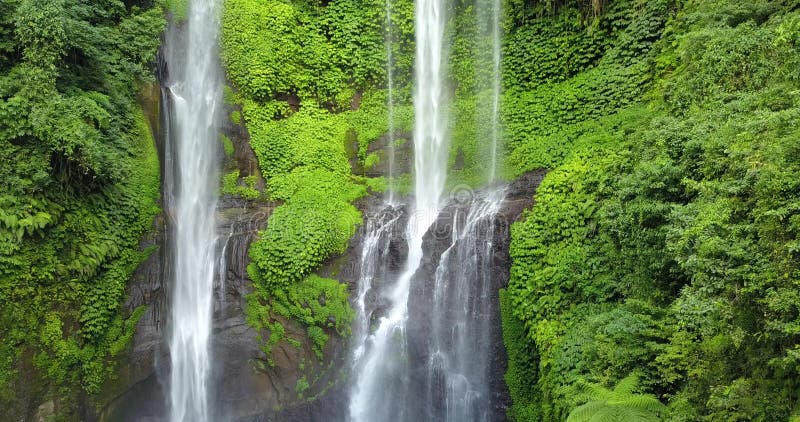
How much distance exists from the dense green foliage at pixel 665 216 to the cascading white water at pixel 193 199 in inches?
277

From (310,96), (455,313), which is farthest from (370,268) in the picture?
(310,96)

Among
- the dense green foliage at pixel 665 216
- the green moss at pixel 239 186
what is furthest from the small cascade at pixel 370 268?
the green moss at pixel 239 186

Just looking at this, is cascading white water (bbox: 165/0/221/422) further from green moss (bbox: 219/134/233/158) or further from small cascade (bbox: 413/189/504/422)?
small cascade (bbox: 413/189/504/422)

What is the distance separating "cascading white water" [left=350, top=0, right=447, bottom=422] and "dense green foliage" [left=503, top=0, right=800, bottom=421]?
214cm

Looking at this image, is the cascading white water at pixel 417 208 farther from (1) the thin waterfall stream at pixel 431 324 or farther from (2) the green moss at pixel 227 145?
(2) the green moss at pixel 227 145

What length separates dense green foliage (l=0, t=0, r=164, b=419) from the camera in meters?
10.2

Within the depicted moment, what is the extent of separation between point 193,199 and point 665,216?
1096 centimetres

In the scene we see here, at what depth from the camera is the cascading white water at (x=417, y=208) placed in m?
11.1

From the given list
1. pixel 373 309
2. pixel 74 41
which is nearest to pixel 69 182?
pixel 74 41

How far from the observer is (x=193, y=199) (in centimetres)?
1384

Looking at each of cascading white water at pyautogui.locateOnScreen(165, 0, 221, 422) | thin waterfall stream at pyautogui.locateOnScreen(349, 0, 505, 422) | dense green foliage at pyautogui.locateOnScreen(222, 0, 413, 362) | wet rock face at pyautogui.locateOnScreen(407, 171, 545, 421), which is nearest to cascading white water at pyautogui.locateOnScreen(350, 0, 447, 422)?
thin waterfall stream at pyautogui.locateOnScreen(349, 0, 505, 422)

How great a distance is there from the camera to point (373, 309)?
37.6 ft

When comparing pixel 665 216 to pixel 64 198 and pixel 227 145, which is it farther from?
pixel 227 145

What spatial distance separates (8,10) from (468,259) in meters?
10.0
